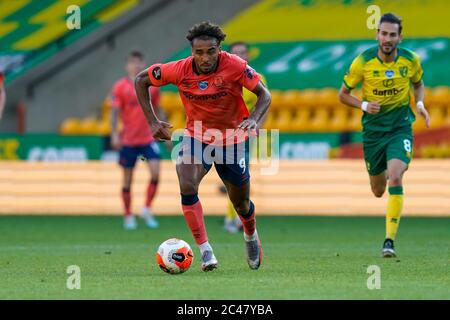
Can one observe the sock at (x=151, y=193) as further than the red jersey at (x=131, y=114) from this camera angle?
Yes

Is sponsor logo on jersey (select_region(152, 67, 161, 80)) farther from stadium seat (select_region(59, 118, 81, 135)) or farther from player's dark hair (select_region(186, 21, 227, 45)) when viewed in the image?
stadium seat (select_region(59, 118, 81, 135))

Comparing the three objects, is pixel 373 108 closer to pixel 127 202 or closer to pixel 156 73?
pixel 156 73

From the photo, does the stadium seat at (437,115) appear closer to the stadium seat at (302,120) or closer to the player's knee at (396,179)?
the stadium seat at (302,120)

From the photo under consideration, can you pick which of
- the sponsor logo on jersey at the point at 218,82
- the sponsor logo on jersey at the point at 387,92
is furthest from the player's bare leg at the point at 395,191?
the sponsor logo on jersey at the point at 218,82

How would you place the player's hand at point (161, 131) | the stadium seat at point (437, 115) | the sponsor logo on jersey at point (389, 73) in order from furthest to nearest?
the stadium seat at point (437, 115) < the sponsor logo on jersey at point (389, 73) < the player's hand at point (161, 131)

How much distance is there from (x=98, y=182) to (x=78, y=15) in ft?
17.8

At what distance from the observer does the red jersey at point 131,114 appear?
52.7 feet

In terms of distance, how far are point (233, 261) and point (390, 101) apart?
2339 mm

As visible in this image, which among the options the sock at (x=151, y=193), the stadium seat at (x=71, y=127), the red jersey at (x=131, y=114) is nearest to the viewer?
the red jersey at (x=131, y=114)

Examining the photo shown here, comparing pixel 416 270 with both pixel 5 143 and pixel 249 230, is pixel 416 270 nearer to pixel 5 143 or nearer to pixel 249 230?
pixel 249 230

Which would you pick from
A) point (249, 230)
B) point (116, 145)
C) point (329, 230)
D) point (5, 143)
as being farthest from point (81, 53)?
point (249, 230)

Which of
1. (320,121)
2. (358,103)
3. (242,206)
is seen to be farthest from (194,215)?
(320,121)

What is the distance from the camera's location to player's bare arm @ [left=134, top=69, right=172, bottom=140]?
9.81 metres

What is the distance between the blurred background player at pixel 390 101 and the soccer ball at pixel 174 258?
2.67m
